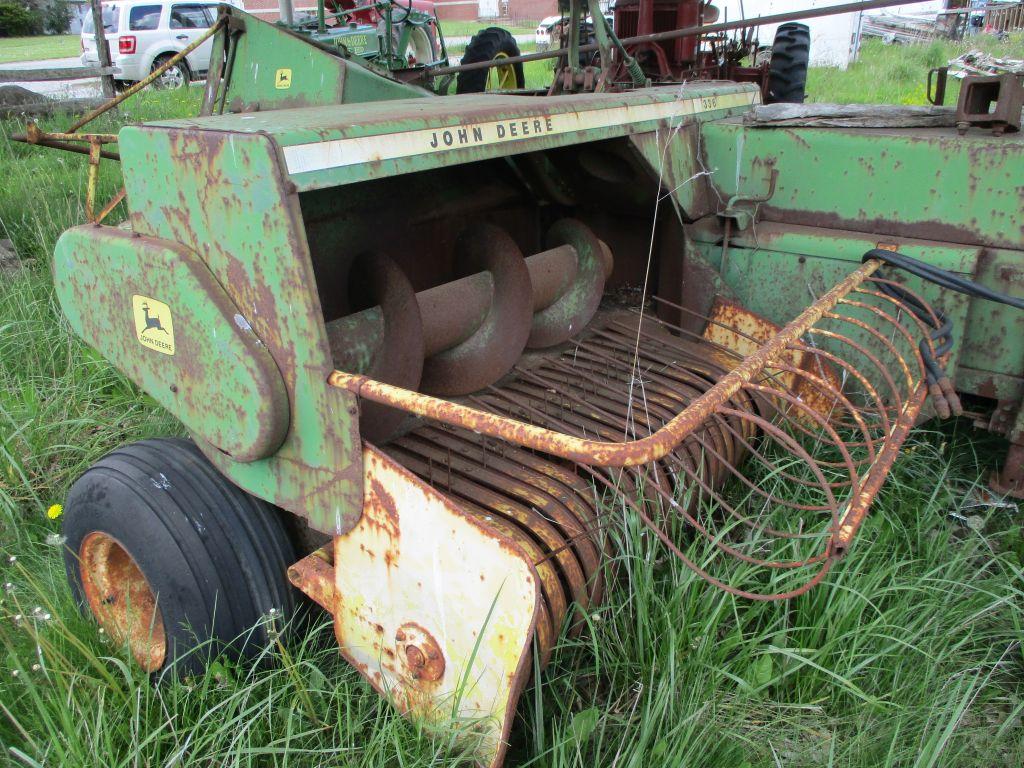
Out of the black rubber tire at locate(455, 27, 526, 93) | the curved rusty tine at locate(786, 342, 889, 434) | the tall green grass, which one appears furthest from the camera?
the tall green grass

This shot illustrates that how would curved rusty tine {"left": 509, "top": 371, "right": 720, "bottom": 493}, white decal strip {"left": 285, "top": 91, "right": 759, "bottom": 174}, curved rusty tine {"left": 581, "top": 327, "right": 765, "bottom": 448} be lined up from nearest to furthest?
white decal strip {"left": 285, "top": 91, "right": 759, "bottom": 174} → curved rusty tine {"left": 509, "top": 371, "right": 720, "bottom": 493} → curved rusty tine {"left": 581, "top": 327, "right": 765, "bottom": 448}

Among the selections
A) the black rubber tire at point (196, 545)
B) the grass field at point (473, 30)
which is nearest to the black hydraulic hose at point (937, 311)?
the black rubber tire at point (196, 545)

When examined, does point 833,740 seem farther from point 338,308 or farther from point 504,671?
point 338,308

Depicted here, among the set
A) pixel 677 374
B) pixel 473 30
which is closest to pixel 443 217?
pixel 677 374

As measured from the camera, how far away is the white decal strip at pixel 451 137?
1.58m

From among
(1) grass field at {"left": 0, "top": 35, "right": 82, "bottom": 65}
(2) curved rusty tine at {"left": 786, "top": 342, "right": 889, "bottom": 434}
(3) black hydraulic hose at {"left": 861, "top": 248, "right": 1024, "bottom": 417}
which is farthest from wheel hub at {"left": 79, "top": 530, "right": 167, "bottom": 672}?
(1) grass field at {"left": 0, "top": 35, "right": 82, "bottom": 65}

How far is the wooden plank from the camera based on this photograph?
28.1 feet

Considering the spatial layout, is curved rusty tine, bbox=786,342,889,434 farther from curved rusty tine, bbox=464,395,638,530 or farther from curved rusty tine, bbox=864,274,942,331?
curved rusty tine, bbox=464,395,638,530

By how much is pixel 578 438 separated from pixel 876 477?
0.63 metres

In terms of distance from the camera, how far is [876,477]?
1.65 metres

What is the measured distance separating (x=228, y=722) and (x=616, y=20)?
6190 mm

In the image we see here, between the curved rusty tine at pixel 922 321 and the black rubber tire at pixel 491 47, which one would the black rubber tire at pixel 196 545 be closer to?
the curved rusty tine at pixel 922 321

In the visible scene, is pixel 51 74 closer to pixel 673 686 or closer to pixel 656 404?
pixel 656 404

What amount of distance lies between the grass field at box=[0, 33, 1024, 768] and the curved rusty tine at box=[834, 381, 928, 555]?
38 centimetres
